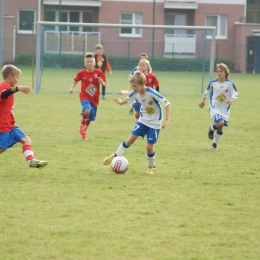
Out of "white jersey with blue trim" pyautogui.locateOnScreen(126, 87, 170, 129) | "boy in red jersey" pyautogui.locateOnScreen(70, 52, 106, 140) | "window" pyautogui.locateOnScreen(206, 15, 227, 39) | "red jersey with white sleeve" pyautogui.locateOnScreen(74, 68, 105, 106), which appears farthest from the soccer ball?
"window" pyautogui.locateOnScreen(206, 15, 227, 39)

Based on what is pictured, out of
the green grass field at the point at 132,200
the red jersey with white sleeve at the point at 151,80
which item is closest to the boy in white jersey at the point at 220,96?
the green grass field at the point at 132,200

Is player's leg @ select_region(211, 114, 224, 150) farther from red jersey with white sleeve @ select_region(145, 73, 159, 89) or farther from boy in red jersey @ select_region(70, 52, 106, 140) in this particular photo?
red jersey with white sleeve @ select_region(145, 73, 159, 89)

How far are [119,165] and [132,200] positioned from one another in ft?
5.04

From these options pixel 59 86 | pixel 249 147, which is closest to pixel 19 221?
pixel 249 147

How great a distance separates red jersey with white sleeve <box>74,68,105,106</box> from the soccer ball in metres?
3.94

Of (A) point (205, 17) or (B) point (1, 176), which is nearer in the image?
(B) point (1, 176)

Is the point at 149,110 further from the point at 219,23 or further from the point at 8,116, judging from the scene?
the point at 219,23

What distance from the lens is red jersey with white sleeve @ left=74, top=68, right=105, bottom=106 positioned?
480 inches

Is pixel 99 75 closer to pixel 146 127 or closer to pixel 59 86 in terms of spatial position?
pixel 146 127

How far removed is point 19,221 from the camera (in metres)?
5.96

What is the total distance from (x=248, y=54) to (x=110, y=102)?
2445 cm

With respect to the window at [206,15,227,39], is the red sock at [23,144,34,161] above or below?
below

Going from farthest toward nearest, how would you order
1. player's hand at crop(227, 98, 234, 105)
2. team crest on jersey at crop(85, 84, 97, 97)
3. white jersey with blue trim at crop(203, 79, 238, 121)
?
team crest on jersey at crop(85, 84, 97, 97)
white jersey with blue trim at crop(203, 79, 238, 121)
player's hand at crop(227, 98, 234, 105)

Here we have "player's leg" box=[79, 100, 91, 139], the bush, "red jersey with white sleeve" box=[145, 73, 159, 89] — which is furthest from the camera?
the bush
